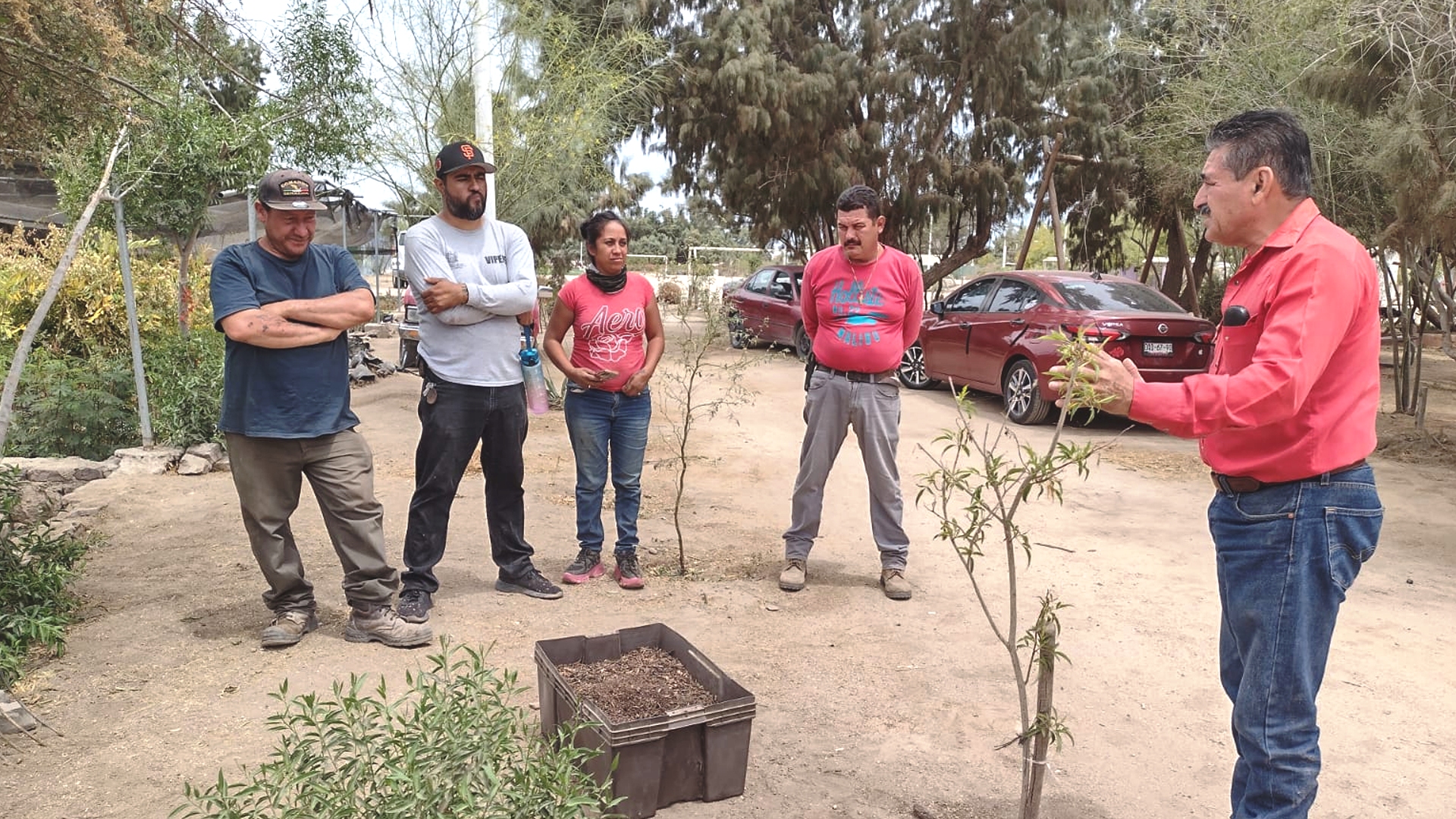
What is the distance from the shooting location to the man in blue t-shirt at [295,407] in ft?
12.8

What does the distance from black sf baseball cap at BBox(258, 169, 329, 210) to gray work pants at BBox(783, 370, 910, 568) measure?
2.42 m

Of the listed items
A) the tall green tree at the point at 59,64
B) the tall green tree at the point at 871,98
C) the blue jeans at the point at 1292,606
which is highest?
the tall green tree at the point at 871,98

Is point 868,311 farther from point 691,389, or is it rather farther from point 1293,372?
point 1293,372

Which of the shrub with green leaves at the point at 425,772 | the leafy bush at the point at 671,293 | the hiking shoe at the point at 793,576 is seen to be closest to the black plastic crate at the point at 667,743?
the shrub with green leaves at the point at 425,772

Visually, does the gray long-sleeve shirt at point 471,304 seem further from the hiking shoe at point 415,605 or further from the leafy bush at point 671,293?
the leafy bush at point 671,293

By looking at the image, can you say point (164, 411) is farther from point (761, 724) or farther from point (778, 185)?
point (778, 185)

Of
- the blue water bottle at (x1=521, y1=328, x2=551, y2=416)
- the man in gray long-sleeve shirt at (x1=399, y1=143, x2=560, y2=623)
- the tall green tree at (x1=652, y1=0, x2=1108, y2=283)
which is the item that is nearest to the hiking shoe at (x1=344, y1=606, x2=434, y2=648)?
the man in gray long-sleeve shirt at (x1=399, y1=143, x2=560, y2=623)

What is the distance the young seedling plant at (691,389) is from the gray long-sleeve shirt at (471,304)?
1.15 m

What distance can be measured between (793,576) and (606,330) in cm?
153

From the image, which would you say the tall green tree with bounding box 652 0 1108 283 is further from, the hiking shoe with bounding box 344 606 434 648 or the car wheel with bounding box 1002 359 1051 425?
the hiking shoe with bounding box 344 606 434 648

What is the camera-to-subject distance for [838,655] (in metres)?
4.22

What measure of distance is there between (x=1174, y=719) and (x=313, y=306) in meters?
3.58

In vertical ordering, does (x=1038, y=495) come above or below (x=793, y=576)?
above

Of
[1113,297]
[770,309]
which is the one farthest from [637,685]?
[770,309]
